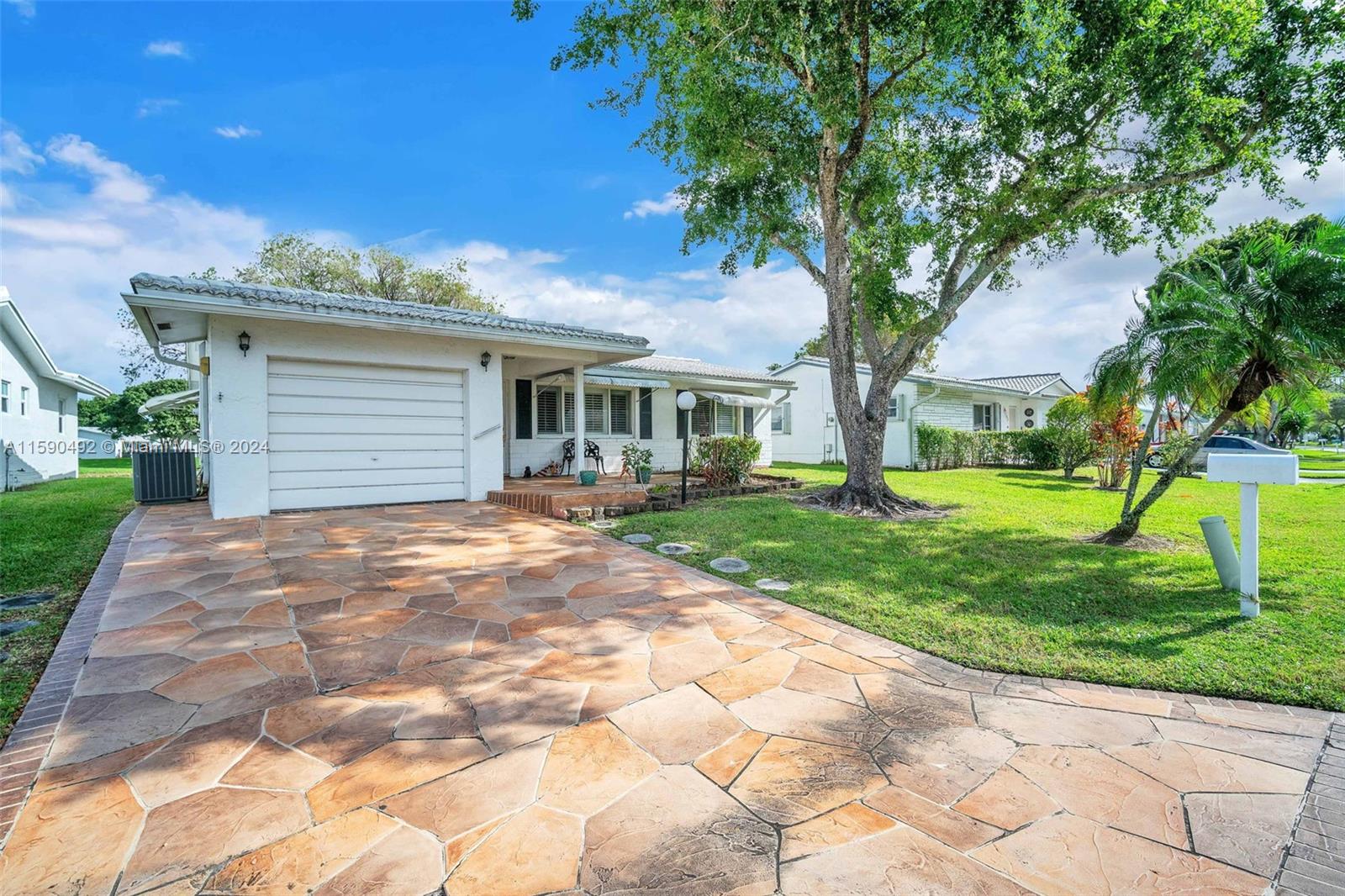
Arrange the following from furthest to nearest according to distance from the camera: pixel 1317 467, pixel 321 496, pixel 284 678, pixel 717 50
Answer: pixel 1317 467
pixel 321 496
pixel 717 50
pixel 284 678

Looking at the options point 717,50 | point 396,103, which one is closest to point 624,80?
point 717,50

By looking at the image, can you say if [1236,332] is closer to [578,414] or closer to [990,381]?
[578,414]

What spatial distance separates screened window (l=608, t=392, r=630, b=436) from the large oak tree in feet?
17.6

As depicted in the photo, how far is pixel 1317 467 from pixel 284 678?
1285 inches

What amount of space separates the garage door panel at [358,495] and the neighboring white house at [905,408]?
15971 millimetres

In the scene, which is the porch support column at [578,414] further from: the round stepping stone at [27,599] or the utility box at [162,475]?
the round stepping stone at [27,599]

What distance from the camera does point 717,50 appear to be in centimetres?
926

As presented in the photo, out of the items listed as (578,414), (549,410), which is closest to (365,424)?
(578,414)

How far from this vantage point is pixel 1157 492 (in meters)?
7.64

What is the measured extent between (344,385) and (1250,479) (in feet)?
39.0

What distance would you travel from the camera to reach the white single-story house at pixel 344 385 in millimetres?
8922

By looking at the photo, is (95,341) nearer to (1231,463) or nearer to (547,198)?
(547,198)

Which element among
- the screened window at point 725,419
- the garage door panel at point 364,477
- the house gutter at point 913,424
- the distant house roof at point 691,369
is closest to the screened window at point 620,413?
the distant house roof at point 691,369

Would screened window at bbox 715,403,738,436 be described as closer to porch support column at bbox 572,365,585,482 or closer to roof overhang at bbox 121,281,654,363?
porch support column at bbox 572,365,585,482
